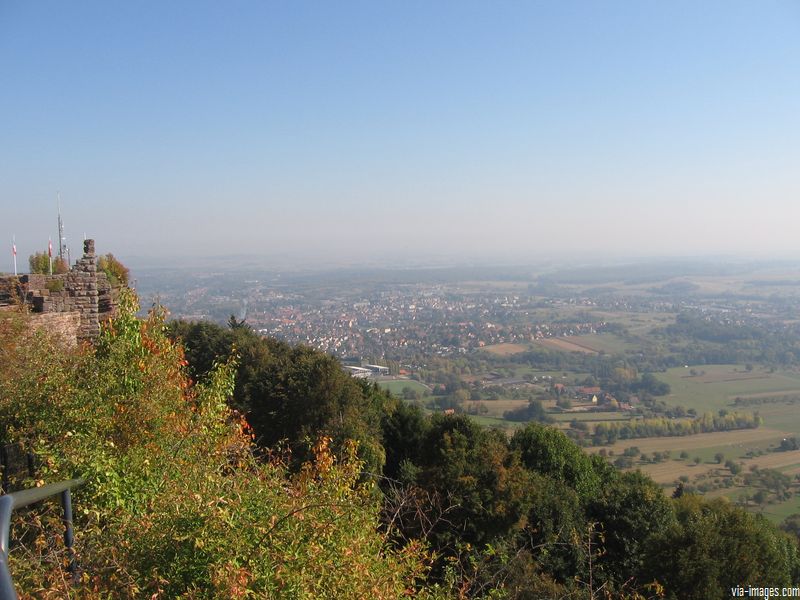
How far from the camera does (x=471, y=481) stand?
46.9ft

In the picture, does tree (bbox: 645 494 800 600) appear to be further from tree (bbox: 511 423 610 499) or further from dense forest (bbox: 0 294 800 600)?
tree (bbox: 511 423 610 499)

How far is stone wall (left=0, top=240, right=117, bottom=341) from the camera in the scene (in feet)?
35.2

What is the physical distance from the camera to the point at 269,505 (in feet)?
14.1

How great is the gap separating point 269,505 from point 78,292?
882 centimetres

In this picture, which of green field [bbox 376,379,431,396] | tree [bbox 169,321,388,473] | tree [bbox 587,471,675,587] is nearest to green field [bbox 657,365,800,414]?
green field [bbox 376,379,431,396]

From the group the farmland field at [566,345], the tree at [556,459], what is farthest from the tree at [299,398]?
the farmland field at [566,345]

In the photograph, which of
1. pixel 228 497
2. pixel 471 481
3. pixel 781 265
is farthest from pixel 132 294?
pixel 781 265

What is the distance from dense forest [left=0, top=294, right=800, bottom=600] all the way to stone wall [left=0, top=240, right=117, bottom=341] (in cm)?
235

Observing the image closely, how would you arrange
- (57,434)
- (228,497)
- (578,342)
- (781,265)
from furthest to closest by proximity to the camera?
(781,265), (578,342), (57,434), (228,497)

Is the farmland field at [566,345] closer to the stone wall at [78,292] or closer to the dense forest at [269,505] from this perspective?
the dense forest at [269,505]

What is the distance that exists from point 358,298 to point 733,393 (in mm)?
45337

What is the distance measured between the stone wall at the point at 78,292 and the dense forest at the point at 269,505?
2.35 m

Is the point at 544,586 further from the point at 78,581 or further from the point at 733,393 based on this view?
the point at 733,393

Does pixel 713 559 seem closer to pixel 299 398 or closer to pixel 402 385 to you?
pixel 299 398
